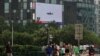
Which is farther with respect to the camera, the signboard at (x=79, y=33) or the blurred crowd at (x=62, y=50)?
the blurred crowd at (x=62, y=50)

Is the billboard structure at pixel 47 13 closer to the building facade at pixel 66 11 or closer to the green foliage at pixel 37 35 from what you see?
the building facade at pixel 66 11

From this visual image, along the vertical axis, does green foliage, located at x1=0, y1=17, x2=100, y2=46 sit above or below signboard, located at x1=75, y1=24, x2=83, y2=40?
below

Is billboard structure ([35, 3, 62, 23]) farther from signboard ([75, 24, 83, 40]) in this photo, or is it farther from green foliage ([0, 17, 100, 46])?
signboard ([75, 24, 83, 40])

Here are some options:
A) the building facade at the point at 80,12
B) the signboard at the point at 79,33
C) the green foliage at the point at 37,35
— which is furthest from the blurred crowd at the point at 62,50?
the building facade at the point at 80,12

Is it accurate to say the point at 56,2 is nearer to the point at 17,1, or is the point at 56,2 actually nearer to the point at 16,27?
the point at 17,1

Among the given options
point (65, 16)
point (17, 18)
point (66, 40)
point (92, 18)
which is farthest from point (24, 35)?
point (92, 18)

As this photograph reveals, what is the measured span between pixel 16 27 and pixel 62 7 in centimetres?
3271

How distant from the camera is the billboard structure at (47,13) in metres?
114

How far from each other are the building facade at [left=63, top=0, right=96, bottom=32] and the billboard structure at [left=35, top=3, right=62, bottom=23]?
44.7 ft

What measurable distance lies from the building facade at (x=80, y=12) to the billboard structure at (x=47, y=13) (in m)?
13.6

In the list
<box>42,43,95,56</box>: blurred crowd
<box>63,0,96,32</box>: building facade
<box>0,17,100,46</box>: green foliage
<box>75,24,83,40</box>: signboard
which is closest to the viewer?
<box>75,24,83,40</box>: signboard

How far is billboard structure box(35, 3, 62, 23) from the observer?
11356 centimetres

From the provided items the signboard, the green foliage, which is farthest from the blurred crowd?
the green foliage

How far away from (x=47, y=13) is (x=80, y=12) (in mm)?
28303
